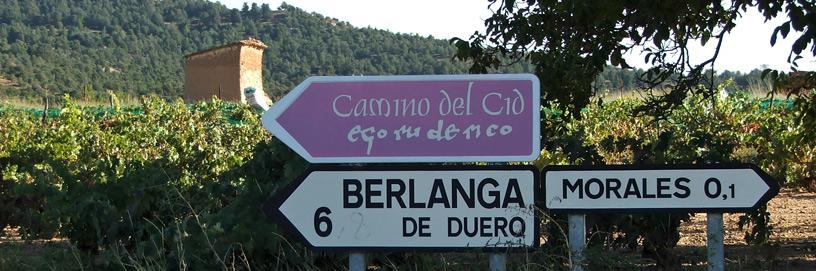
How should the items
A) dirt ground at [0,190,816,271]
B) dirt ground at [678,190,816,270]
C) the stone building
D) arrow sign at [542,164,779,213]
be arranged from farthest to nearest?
the stone building
dirt ground at [678,190,816,270]
dirt ground at [0,190,816,271]
arrow sign at [542,164,779,213]

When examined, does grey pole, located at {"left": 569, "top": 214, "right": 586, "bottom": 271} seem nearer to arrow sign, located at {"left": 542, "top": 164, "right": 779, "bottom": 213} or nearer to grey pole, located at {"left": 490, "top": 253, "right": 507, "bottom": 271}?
arrow sign, located at {"left": 542, "top": 164, "right": 779, "bottom": 213}

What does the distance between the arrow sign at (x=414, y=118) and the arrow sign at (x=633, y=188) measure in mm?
216

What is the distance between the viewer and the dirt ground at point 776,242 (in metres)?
6.88

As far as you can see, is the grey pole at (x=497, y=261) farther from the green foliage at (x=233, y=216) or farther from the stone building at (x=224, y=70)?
the stone building at (x=224, y=70)

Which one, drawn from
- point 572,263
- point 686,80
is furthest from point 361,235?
point 686,80

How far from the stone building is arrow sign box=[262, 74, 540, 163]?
31.6 metres

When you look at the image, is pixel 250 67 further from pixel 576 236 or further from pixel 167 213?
pixel 576 236

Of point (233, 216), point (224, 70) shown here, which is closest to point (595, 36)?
point (233, 216)

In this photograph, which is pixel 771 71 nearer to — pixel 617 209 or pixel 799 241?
pixel 617 209

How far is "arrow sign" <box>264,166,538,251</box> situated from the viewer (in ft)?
14.5

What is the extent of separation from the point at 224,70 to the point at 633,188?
32.6 metres

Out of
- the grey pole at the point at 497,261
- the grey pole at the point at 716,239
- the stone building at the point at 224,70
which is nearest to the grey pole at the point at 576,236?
the grey pole at the point at 497,261

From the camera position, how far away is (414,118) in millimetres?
4461

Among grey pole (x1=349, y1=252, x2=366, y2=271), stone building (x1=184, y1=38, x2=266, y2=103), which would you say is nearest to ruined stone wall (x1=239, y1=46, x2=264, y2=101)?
stone building (x1=184, y1=38, x2=266, y2=103)
